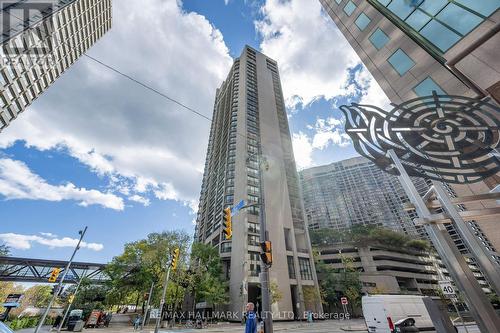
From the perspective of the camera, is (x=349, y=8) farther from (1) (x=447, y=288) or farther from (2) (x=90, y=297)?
(2) (x=90, y=297)

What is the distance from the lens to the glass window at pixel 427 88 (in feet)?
31.3

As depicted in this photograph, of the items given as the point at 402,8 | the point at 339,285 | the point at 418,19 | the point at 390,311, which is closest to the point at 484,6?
the point at 418,19

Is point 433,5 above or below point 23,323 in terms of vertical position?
above

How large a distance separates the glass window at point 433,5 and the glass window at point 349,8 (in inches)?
318

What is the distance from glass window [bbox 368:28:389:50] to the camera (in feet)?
41.0

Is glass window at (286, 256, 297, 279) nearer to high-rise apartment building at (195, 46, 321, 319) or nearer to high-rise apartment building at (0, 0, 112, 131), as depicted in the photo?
high-rise apartment building at (195, 46, 321, 319)

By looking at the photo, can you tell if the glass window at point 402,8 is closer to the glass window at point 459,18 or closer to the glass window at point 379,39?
the glass window at point 459,18

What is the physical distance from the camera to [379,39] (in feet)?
42.1

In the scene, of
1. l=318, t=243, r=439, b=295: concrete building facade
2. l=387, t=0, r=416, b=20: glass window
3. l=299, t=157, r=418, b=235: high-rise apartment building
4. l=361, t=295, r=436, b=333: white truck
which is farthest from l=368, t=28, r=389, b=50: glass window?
l=299, t=157, r=418, b=235: high-rise apartment building

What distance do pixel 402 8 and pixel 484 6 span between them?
3.60 metres

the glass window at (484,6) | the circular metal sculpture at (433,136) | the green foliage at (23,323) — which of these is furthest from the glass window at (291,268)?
the glass window at (484,6)

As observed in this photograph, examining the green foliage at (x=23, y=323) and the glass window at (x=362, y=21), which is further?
the green foliage at (x=23, y=323)

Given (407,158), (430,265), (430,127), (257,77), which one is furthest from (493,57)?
(430,265)

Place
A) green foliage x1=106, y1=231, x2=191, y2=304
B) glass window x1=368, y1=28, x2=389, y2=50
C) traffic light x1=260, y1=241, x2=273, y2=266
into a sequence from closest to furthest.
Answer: traffic light x1=260, y1=241, x2=273, y2=266, glass window x1=368, y1=28, x2=389, y2=50, green foliage x1=106, y1=231, x2=191, y2=304
